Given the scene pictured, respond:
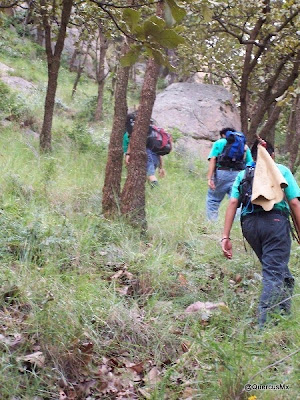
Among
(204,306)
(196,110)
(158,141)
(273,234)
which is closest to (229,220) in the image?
(273,234)

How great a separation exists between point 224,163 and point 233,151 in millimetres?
227

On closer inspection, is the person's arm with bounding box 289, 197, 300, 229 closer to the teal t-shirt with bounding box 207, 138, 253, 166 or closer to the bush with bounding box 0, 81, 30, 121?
the teal t-shirt with bounding box 207, 138, 253, 166

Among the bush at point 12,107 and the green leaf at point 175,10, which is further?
the bush at point 12,107

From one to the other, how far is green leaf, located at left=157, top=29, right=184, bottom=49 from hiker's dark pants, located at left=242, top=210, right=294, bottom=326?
2.42 metres

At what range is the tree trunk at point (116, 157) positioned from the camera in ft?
21.5

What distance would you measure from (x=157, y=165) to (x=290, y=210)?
4.95 m

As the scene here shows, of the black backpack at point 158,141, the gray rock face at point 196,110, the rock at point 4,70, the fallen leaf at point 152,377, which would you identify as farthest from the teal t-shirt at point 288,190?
the rock at point 4,70

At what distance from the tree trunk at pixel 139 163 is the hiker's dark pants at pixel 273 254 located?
87.3 inches

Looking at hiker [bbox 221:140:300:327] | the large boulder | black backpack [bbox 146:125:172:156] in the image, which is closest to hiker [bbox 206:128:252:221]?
black backpack [bbox 146:125:172:156]

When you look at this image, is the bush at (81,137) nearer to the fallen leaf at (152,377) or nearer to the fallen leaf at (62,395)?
the fallen leaf at (152,377)

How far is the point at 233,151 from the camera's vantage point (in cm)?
727

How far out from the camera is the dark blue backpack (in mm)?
7230

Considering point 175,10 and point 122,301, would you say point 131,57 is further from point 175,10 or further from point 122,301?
point 122,301

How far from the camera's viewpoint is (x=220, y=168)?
7441 millimetres
